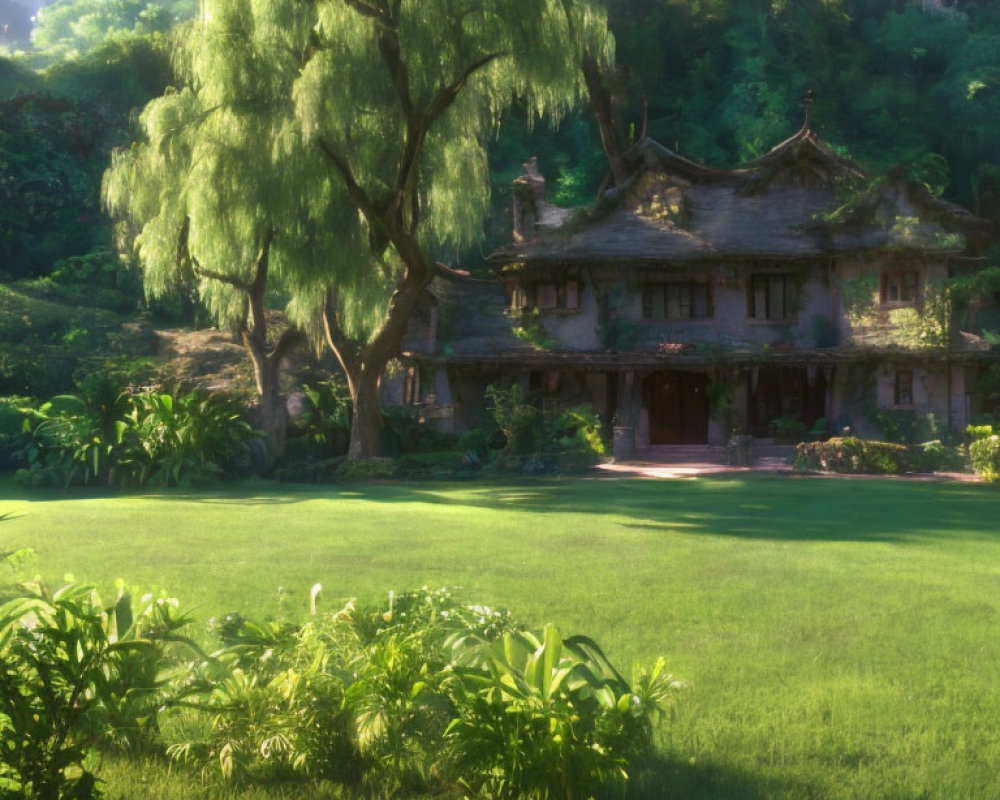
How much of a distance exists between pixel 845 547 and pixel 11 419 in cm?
2201

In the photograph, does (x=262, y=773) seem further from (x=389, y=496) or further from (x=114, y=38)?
(x=114, y=38)

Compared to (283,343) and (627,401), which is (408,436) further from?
(627,401)

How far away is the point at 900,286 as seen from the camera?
3328 cm

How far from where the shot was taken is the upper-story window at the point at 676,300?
3450 centimetres

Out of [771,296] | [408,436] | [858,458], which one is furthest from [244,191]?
[771,296]

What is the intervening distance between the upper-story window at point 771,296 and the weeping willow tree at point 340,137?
10652 mm

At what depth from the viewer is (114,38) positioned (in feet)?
169

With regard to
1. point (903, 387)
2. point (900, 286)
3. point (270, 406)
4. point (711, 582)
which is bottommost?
point (711, 582)

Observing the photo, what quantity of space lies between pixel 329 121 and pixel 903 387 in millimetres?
19601

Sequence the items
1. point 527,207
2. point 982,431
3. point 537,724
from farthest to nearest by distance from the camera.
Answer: point 527,207 < point 982,431 < point 537,724

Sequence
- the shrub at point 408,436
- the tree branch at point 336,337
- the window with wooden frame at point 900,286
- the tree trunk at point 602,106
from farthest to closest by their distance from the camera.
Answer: the tree trunk at point 602,106 → the window with wooden frame at point 900,286 → the shrub at point 408,436 → the tree branch at point 336,337

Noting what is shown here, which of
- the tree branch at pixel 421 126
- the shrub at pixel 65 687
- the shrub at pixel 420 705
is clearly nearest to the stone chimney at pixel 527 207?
the tree branch at pixel 421 126

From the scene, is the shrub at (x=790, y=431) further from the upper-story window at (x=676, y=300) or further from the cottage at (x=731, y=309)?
the upper-story window at (x=676, y=300)

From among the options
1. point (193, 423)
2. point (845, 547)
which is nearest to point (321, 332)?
point (193, 423)
